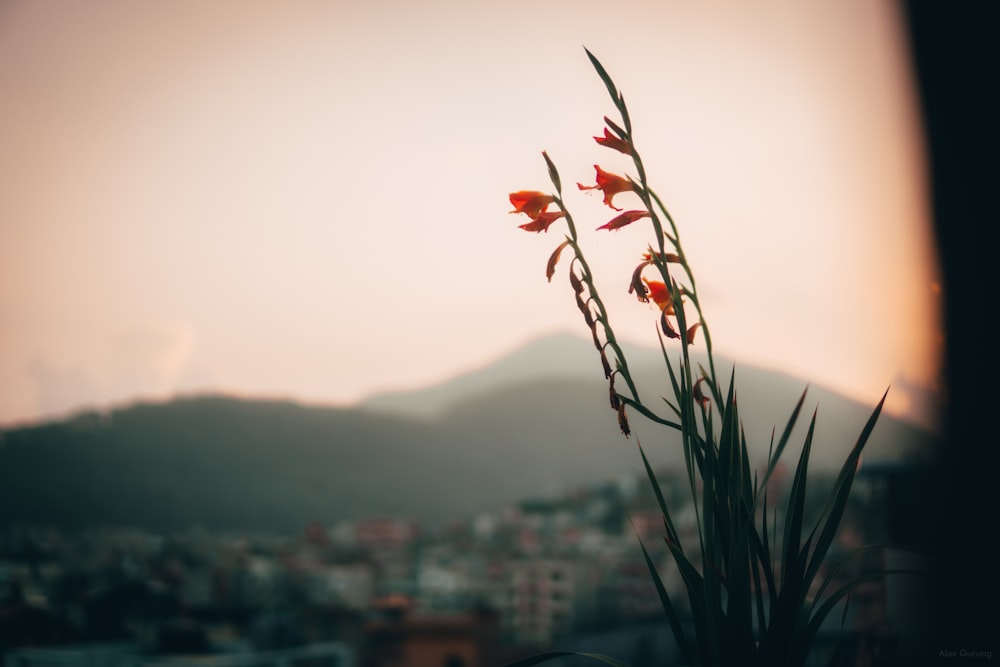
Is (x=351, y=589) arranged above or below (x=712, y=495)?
below

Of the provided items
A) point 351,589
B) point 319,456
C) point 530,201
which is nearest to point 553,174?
point 530,201

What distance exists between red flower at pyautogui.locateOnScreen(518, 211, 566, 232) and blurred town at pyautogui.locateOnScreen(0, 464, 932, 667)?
13.2 feet

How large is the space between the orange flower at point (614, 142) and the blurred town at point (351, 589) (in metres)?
4.06

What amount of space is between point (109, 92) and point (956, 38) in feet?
39.5

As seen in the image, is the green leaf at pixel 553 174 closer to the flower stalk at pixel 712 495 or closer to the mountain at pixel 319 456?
the flower stalk at pixel 712 495

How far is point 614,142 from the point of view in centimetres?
76

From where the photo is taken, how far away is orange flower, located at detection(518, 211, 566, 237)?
31.3 inches

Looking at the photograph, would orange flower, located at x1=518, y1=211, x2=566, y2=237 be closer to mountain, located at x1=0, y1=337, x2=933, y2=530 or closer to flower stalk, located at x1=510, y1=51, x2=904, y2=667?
flower stalk, located at x1=510, y1=51, x2=904, y2=667

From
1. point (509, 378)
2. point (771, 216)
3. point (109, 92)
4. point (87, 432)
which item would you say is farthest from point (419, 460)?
point (771, 216)

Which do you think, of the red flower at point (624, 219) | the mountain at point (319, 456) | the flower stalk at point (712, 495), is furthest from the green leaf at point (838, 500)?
the mountain at point (319, 456)

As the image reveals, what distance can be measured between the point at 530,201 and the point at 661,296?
0.49ft

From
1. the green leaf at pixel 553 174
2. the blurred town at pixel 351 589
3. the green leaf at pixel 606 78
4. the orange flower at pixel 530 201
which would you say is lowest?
the blurred town at pixel 351 589

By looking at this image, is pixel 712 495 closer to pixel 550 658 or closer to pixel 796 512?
pixel 796 512

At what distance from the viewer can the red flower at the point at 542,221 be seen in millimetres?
796
